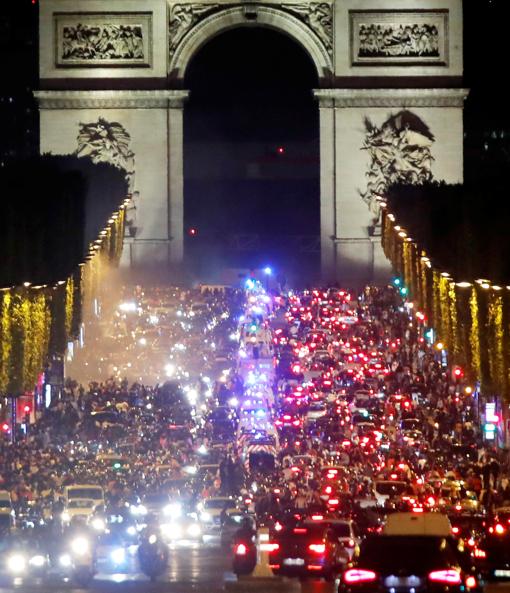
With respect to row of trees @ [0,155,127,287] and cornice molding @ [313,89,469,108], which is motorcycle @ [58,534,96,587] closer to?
row of trees @ [0,155,127,287]

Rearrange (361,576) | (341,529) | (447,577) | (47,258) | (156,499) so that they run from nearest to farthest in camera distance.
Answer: (447,577) → (361,576) → (341,529) → (156,499) → (47,258)

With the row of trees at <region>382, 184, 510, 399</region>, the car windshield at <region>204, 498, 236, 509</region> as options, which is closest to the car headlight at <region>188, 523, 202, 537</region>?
the car windshield at <region>204, 498, 236, 509</region>

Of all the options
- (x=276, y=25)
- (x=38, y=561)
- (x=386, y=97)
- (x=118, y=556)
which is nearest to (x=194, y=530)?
(x=118, y=556)

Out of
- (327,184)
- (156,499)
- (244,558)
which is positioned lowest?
(156,499)

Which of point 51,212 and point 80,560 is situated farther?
point 51,212

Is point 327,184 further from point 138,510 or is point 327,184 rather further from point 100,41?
point 138,510

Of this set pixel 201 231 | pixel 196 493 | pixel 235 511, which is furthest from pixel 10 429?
pixel 201 231

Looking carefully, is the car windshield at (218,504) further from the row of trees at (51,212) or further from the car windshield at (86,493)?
the row of trees at (51,212)

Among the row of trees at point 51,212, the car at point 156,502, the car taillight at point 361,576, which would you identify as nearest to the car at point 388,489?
the car at point 156,502
